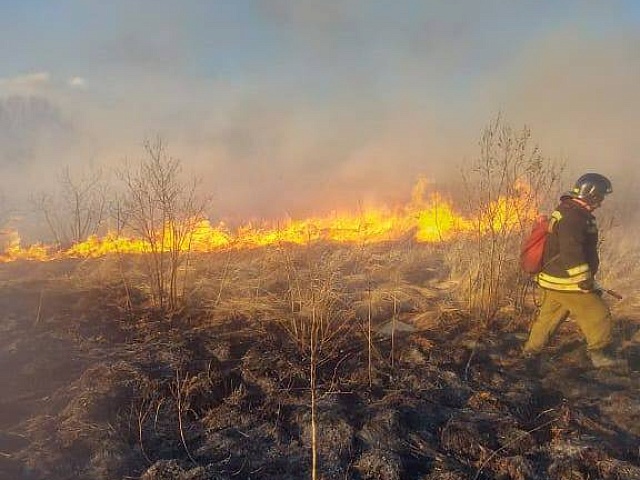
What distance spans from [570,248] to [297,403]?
110 inches

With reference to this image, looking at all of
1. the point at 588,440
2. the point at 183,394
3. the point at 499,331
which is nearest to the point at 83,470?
the point at 183,394

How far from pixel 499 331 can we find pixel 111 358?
4.09 m

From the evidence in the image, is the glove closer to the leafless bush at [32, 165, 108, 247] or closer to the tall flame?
the tall flame

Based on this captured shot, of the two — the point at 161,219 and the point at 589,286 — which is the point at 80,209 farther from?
the point at 589,286

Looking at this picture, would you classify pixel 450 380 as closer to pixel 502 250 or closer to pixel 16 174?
pixel 502 250

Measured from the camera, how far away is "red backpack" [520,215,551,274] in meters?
4.98

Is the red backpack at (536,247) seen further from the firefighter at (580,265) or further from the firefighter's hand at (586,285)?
the firefighter's hand at (586,285)

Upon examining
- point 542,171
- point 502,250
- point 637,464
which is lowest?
point 637,464

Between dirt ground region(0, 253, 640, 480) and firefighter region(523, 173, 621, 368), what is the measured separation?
365mm

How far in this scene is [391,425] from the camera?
380 cm

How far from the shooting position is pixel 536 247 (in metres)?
5.01

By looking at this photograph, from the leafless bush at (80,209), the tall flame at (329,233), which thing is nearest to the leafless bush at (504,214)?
the tall flame at (329,233)

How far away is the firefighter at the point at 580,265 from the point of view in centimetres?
471

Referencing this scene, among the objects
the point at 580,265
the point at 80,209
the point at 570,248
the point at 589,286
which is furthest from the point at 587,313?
the point at 80,209
